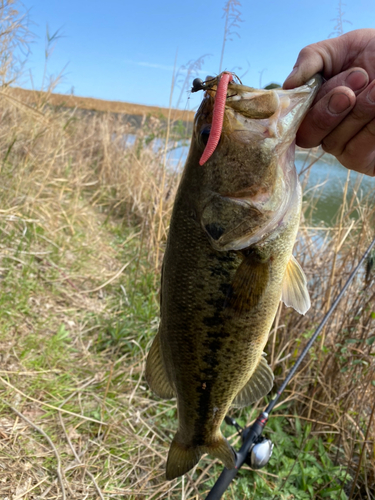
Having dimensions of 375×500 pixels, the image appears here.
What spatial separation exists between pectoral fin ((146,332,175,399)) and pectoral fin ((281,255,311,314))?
0.69m

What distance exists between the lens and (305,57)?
59.3 inches

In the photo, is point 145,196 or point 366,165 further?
point 145,196

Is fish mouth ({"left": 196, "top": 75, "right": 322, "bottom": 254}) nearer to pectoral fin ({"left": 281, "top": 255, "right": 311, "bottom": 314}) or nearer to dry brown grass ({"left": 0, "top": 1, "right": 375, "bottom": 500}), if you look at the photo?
pectoral fin ({"left": 281, "top": 255, "right": 311, "bottom": 314})

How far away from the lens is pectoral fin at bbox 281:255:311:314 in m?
1.58

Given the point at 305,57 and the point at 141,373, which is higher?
the point at 305,57

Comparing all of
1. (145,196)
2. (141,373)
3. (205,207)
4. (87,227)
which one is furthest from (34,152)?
(205,207)

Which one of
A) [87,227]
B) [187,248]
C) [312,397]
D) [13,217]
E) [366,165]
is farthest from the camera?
[87,227]

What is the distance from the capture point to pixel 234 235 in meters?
1.45

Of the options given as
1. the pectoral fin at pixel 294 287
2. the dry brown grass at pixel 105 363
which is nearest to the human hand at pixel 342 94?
the pectoral fin at pixel 294 287

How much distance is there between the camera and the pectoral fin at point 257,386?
70.3 inches

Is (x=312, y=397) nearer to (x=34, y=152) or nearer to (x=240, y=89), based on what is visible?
(x=240, y=89)

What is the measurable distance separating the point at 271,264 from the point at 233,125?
0.60 m

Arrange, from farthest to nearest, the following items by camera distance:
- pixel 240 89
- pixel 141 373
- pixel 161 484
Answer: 1. pixel 141 373
2. pixel 161 484
3. pixel 240 89

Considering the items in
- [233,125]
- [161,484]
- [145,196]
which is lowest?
[161,484]
